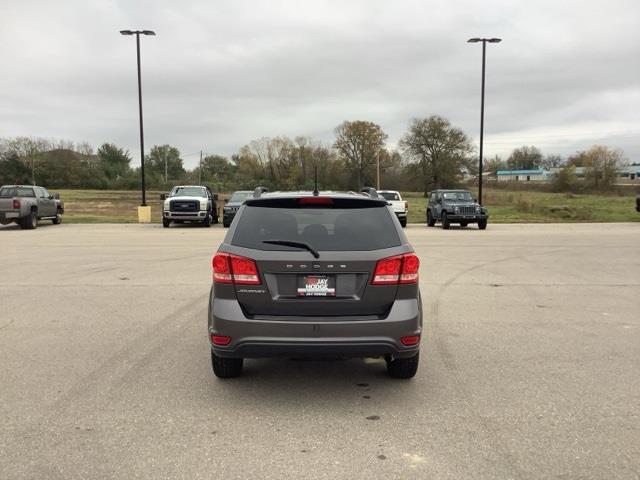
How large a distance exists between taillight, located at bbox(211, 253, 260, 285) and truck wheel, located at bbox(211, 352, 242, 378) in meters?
0.78

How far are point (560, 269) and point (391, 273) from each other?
856 cm

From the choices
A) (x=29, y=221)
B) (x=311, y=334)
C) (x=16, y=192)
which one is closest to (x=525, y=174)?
Result: (x=16, y=192)

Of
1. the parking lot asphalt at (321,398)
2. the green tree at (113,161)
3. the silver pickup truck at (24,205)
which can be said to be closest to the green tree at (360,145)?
the green tree at (113,161)

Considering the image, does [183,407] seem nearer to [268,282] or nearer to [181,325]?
[268,282]

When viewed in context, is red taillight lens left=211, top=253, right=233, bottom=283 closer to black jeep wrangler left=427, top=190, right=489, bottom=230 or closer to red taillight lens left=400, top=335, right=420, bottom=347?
red taillight lens left=400, top=335, right=420, bottom=347

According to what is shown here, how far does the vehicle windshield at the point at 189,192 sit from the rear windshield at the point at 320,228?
22.5 meters

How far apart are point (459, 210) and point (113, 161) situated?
10174 cm

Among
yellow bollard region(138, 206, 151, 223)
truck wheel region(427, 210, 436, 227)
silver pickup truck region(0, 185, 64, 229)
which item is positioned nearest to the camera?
silver pickup truck region(0, 185, 64, 229)

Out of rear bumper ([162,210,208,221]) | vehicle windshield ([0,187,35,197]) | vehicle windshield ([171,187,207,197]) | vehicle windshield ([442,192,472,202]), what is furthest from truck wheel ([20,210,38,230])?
vehicle windshield ([442,192,472,202])

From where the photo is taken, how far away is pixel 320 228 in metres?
4.52

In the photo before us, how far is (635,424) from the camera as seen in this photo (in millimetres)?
3891

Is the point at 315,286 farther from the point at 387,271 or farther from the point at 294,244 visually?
the point at 387,271

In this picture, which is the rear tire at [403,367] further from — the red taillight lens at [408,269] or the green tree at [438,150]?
the green tree at [438,150]

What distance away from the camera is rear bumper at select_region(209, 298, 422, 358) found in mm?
4152
